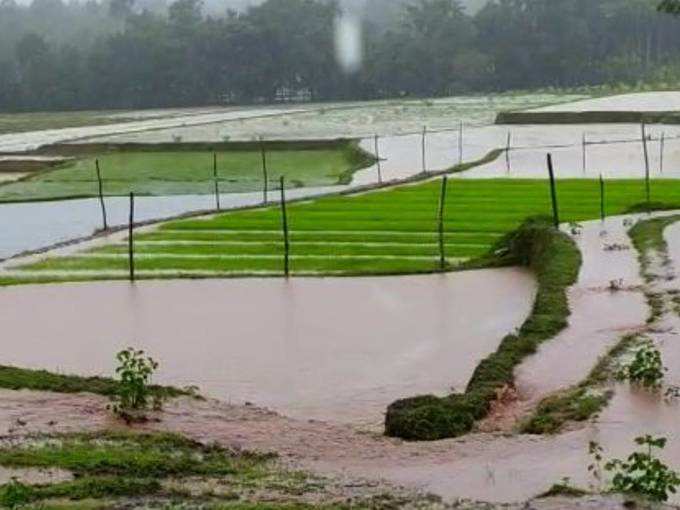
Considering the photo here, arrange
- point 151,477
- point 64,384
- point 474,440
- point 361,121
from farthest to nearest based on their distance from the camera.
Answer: point 361,121 < point 64,384 < point 474,440 < point 151,477

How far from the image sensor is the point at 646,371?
27.2 ft

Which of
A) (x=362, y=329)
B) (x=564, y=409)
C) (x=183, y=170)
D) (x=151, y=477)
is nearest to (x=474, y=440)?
(x=564, y=409)

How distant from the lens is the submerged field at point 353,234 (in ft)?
50.7

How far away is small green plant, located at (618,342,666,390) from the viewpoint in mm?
8242

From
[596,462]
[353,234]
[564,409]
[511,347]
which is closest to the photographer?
[596,462]

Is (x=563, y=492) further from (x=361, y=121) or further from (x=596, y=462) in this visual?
(x=361, y=121)

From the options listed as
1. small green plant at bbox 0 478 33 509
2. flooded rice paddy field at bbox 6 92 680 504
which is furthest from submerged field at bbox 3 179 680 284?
small green plant at bbox 0 478 33 509

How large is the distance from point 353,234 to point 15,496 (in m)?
13.1

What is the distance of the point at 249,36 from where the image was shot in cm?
6234

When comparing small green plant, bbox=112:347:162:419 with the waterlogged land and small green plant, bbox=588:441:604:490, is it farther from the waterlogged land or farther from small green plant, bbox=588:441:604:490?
the waterlogged land

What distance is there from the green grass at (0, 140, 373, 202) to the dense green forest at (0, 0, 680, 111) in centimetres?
2727

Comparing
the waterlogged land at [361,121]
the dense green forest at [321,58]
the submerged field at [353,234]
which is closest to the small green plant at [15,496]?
the submerged field at [353,234]

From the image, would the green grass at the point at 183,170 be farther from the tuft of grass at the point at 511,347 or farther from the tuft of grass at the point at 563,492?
the tuft of grass at the point at 563,492

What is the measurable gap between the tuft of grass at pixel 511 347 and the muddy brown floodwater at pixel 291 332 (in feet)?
1.10
